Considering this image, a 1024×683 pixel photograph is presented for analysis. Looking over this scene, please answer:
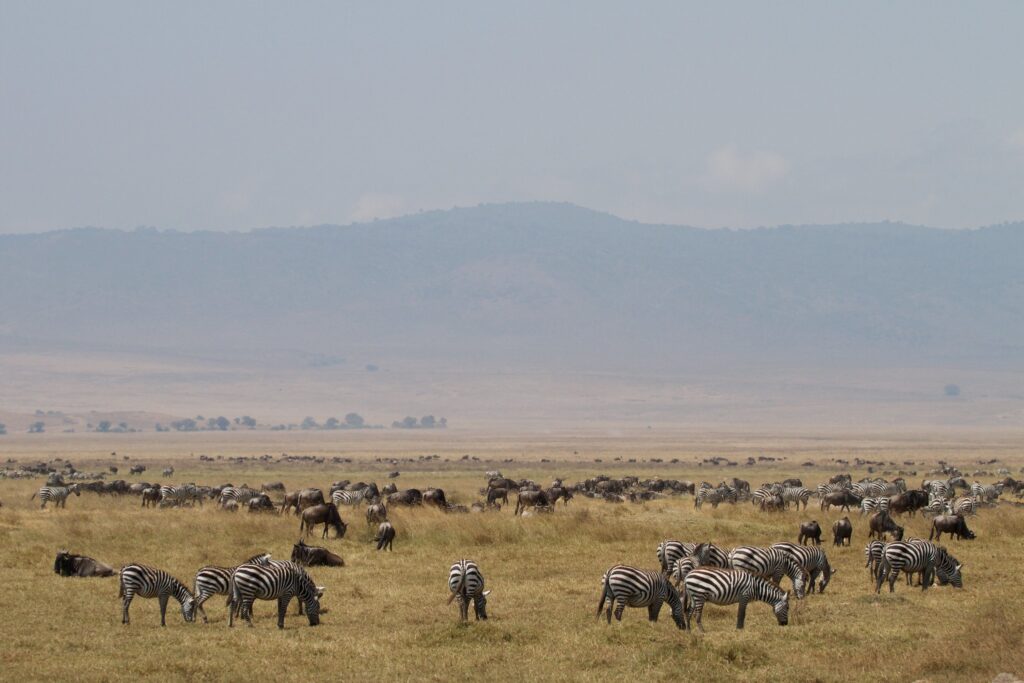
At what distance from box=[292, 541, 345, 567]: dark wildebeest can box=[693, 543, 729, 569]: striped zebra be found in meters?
8.03

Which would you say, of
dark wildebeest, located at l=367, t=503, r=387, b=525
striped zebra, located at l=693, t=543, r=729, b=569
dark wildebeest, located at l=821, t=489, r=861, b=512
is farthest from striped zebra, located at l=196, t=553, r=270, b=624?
dark wildebeest, located at l=821, t=489, r=861, b=512

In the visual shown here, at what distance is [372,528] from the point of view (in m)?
30.9

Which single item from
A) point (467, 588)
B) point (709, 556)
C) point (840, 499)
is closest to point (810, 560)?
point (709, 556)

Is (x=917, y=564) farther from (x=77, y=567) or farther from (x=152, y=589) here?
(x=77, y=567)

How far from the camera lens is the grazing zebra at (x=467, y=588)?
1933 centimetres

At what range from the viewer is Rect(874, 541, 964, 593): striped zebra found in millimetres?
21531

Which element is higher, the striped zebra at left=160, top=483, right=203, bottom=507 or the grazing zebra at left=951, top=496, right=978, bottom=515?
the grazing zebra at left=951, top=496, right=978, bottom=515

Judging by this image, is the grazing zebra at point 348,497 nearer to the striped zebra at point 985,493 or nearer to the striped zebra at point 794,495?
the striped zebra at point 794,495

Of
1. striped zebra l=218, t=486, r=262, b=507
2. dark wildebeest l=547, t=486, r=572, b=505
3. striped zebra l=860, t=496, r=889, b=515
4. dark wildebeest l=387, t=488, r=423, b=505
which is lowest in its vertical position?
striped zebra l=218, t=486, r=262, b=507

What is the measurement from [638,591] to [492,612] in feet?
9.02

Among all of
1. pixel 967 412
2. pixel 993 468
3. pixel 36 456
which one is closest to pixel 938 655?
pixel 993 468

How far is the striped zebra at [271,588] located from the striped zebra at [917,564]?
30.5 feet

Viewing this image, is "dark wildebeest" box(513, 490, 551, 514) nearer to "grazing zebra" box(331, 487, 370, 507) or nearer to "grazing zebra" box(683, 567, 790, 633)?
"grazing zebra" box(331, 487, 370, 507)

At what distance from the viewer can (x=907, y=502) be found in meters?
34.5
